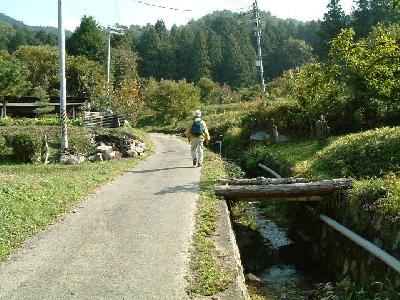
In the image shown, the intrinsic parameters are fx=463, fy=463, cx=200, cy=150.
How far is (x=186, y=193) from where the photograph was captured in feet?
39.2

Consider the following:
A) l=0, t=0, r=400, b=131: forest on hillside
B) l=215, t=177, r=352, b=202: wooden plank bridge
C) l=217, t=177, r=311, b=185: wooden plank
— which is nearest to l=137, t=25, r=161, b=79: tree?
l=0, t=0, r=400, b=131: forest on hillside

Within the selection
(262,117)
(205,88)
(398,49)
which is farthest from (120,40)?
(398,49)

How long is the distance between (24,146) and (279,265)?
53.8ft

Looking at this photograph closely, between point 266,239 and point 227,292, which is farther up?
point 227,292

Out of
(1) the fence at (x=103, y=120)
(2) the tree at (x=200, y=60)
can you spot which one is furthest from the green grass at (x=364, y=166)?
(2) the tree at (x=200, y=60)

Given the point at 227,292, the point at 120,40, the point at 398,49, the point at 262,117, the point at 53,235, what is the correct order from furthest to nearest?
1. the point at 120,40
2. the point at 262,117
3. the point at 398,49
4. the point at 53,235
5. the point at 227,292

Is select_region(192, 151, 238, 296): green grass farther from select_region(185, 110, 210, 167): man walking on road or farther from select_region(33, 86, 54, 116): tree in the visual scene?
select_region(33, 86, 54, 116): tree

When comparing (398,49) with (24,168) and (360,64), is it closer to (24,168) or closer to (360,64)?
(360,64)

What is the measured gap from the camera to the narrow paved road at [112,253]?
609cm

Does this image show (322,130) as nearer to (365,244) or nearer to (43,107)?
(365,244)

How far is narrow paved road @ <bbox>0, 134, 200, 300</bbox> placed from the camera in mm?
6090

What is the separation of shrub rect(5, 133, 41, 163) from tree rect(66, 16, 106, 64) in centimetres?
4654

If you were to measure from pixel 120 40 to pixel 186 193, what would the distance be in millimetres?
82337

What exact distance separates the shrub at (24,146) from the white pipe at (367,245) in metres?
16.7
